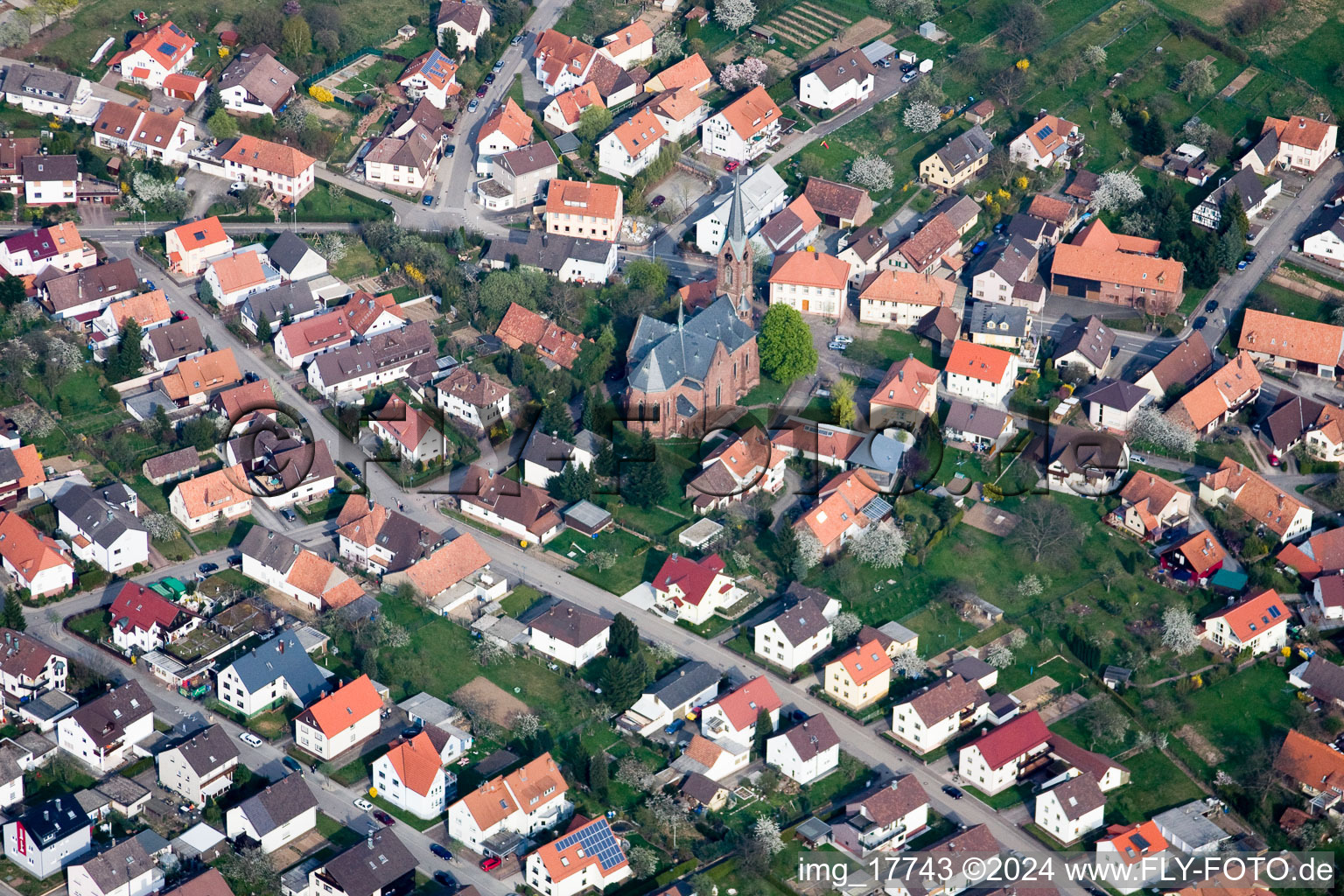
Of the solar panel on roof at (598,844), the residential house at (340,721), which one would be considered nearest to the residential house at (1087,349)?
the solar panel on roof at (598,844)

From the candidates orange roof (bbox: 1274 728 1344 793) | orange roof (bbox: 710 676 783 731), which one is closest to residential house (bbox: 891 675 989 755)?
orange roof (bbox: 710 676 783 731)

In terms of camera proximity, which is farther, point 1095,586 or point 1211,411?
point 1211,411

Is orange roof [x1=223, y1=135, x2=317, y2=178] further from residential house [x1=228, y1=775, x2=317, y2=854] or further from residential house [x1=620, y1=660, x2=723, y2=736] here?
residential house [x1=228, y1=775, x2=317, y2=854]

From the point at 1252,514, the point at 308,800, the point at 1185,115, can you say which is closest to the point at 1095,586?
the point at 1252,514

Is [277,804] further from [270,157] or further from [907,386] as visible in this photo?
[270,157]

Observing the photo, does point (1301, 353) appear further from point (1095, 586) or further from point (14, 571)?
point (14, 571)

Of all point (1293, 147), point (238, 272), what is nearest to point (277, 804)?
point (238, 272)

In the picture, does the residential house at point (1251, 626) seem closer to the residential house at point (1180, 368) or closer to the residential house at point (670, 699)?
the residential house at point (1180, 368)
